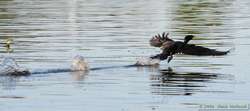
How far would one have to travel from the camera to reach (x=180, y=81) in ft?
63.2

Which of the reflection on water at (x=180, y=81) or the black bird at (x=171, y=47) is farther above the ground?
the black bird at (x=171, y=47)

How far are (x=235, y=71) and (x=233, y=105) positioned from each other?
490 cm

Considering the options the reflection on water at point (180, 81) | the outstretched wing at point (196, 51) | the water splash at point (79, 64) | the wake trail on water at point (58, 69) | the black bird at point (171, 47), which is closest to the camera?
the reflection on water at point (180, 81)

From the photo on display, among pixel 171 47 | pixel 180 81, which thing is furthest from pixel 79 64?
pixel 180 81

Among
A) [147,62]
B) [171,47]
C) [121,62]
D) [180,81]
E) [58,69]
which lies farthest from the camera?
[121,62]

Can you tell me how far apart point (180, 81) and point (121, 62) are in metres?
3.90

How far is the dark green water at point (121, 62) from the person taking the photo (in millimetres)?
→ 16328

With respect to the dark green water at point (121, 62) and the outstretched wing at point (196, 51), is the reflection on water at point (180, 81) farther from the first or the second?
the outstretched wing at point (196, 51)

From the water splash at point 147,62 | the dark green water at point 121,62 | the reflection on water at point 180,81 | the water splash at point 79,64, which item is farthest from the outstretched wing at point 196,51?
the water splash at point 79,64

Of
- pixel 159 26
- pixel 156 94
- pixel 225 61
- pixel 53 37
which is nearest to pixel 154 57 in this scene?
pixel 225 61

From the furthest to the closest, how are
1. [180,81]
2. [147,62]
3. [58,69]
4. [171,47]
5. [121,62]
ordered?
1. [121,62]
2. [147,62]
3. [171,47]
4. [58,69]
5. [180,81]

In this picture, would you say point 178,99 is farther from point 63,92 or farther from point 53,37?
point 53,37

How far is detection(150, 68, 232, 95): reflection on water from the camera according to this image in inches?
693

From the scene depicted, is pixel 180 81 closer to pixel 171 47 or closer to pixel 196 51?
pixel 171 47
